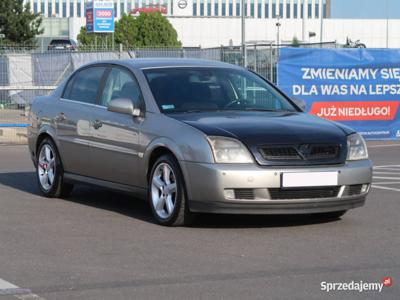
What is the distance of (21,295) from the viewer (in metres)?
5.79

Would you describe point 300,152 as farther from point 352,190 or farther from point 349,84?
point 349,84

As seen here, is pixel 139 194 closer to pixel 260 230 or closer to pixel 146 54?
pixel 260 230

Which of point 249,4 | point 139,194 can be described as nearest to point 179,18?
point 249,4

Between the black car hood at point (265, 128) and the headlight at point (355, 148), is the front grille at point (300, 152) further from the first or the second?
the headlight at point (355, 148)

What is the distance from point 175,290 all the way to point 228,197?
6.73ft

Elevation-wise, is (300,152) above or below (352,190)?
above

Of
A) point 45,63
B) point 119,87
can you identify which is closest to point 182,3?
point 45,63

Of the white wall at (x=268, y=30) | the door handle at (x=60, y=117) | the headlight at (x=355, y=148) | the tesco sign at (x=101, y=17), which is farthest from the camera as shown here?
the white wall at (x=268, y=30)

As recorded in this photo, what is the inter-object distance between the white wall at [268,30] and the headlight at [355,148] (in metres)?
83.1

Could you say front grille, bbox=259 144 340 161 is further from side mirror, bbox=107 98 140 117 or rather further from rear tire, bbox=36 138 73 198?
rear tire, bbox=36 138 73 198

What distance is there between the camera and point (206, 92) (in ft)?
30.0

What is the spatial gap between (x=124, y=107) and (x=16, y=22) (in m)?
50.4

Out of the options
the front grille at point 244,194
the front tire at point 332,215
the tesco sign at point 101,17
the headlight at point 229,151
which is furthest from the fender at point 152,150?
the tesco sign at point 101,17
